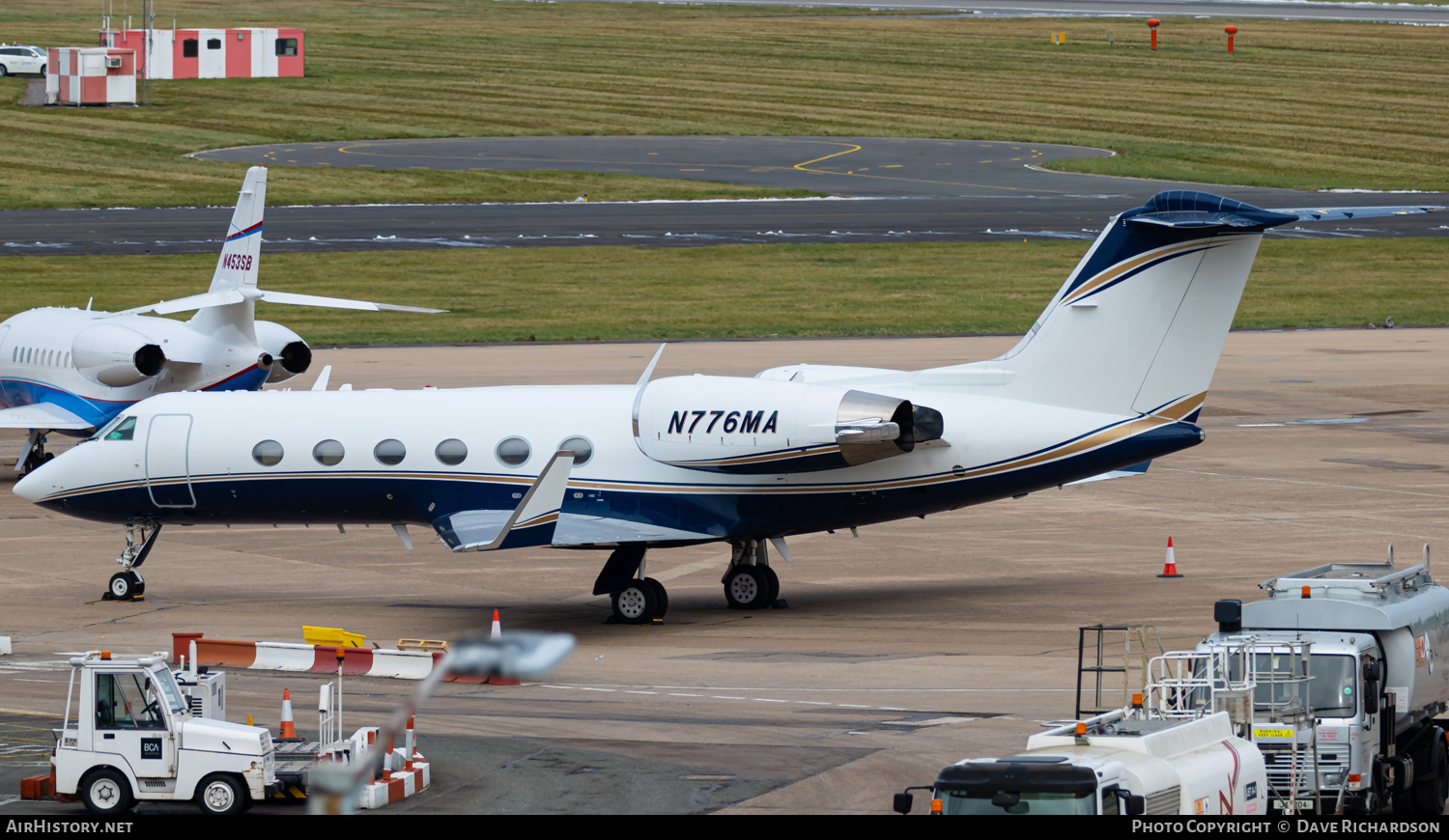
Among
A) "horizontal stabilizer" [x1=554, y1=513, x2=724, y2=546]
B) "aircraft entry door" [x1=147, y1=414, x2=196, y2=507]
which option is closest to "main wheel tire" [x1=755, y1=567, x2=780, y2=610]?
"horizontal stabilizer" [x1=554, y1=513, x2=724, y2=546]

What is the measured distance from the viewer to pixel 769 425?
1112 inches

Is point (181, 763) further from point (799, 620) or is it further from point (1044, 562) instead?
point (1044, 562)

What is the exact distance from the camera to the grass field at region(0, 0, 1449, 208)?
9519cm

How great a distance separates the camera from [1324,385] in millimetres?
53219

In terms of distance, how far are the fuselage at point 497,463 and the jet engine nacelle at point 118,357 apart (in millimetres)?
9633

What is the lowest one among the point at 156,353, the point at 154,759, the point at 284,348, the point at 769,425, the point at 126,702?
the point at 154,759

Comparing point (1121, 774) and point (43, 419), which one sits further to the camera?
point (43, 419)

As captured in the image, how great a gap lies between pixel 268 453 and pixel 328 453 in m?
1.12

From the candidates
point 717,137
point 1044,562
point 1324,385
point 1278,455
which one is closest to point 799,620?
point 1044,562

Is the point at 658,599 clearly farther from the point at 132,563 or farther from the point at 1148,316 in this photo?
the point at 132,563

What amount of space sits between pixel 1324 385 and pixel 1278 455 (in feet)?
35.3

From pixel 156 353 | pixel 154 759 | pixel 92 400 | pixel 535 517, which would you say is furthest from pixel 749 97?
pixel 154 759

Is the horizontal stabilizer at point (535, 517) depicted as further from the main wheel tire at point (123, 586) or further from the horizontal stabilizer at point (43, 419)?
the horizontal stabilizer at point (43, 419)

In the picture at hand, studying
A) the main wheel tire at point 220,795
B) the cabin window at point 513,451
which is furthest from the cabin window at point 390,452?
the main wheel tire at point 220,795
